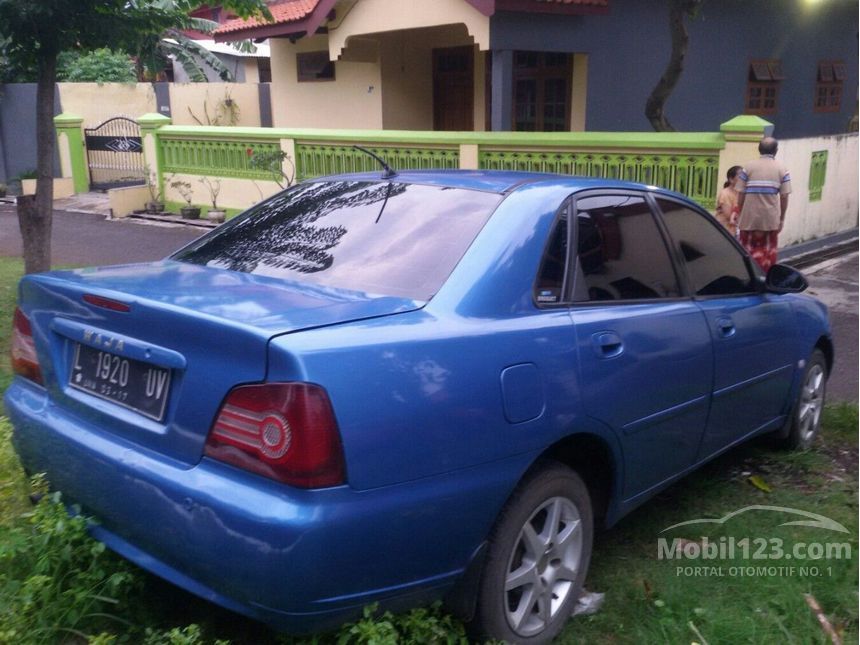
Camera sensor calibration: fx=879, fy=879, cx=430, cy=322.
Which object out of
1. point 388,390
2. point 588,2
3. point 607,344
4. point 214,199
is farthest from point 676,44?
point 388,390

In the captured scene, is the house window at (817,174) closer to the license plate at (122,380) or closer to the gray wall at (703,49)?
the gray wall at (703,49)

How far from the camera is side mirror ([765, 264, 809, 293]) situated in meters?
4.48

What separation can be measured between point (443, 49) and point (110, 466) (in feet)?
50.0

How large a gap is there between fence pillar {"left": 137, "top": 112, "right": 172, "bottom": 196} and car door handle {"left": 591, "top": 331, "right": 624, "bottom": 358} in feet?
45.6

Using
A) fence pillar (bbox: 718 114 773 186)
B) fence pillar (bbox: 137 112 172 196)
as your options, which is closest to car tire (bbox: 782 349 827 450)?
fence pillar (bbox: 718 114 773 186)

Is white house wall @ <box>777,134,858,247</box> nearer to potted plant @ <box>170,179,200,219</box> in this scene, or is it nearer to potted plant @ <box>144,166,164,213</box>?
potted plant @ <box>170,179,200,219</box>

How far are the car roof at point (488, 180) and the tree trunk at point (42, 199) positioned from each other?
4.37 meters

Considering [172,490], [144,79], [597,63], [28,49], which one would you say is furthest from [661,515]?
[144,79]

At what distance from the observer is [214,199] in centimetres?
1491

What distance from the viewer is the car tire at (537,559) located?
2871 millimetres

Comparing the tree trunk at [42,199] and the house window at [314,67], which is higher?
the house window at [314,67]

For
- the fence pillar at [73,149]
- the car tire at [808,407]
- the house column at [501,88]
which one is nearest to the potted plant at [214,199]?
the house column at [501,88]

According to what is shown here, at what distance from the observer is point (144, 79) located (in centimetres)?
2700

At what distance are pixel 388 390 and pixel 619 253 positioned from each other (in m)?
1.52
